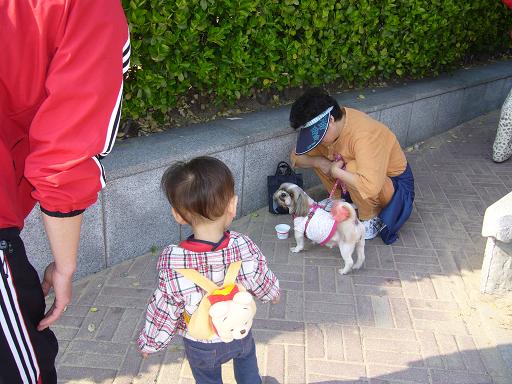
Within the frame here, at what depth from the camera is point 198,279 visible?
73.6 inches

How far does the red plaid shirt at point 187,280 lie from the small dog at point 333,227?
159cm

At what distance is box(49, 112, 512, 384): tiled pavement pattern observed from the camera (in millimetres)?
2791

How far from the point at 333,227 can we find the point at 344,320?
2.37 ft

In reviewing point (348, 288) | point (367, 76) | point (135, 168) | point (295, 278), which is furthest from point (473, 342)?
point (367, 76)

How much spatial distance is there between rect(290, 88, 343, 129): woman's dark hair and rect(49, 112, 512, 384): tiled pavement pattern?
1028mm

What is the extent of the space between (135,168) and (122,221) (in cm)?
41

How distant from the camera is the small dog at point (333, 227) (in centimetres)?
358

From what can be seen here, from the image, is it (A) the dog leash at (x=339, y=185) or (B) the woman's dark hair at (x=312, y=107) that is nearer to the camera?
(B) the woman's dark hair at (x=312, y=107)

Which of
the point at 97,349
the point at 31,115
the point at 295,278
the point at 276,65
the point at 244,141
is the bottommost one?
the point at 295,278

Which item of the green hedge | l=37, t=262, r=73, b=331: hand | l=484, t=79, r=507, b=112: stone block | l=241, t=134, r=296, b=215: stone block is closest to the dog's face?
l=241, t=134, r=296, b=215: stone block

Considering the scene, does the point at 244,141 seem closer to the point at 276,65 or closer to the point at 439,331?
the point at 276,65

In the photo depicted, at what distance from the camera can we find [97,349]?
2.90 metres

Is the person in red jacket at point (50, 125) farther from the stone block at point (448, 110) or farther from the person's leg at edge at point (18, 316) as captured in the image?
the stone block at point (448, 110)

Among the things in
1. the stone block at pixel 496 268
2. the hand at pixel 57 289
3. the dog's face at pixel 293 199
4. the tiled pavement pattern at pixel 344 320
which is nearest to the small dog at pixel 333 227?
the dog's face at pixel 293 199
